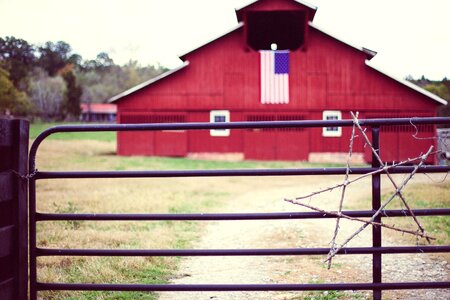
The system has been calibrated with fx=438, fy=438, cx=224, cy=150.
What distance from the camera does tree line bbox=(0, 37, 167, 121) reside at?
182 ft

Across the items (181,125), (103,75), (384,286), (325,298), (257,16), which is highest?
(103,75)

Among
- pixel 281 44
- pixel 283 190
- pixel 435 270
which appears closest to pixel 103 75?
pixel 281 44

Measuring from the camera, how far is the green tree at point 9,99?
45.4 meters

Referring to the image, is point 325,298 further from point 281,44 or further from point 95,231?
point 281,44

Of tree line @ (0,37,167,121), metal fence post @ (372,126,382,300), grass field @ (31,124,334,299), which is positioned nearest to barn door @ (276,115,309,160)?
grass field @ (31,124,334,299)

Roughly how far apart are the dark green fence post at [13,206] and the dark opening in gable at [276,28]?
21522mm

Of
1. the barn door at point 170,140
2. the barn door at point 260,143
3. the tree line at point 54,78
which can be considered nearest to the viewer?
the barn door at point 260,143

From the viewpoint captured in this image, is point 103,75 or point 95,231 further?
point 103,75

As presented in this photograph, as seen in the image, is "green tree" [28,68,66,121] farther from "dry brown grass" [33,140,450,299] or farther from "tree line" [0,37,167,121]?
"dry brown grass" [33,140,450,299]

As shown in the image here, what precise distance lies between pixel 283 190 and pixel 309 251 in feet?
32.0

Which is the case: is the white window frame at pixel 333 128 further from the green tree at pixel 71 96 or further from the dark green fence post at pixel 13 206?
the green tree at pixel 71 96

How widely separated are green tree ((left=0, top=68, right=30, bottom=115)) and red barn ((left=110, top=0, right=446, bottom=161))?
2495 centimetres

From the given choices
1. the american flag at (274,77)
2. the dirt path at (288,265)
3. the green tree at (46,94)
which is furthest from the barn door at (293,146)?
the green tree at (46,94)

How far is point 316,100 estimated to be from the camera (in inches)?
939
